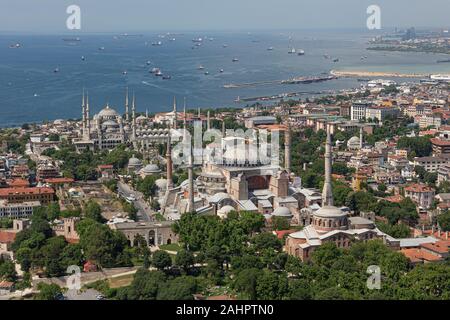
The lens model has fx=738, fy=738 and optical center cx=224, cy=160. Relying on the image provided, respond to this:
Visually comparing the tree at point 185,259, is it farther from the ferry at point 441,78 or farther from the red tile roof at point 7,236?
the ferry at point 441,78

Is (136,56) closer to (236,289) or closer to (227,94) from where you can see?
(227,94)

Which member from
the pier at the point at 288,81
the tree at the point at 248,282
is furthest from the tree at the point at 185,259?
the pier at the point at 288,81

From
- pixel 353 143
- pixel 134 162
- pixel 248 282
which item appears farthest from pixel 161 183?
pixel 353 143

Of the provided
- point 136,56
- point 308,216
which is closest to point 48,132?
point 308,216

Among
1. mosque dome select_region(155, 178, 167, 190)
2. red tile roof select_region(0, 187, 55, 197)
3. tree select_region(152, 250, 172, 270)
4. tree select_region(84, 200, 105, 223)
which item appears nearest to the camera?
tree select_region(152, 250, 172, 270)

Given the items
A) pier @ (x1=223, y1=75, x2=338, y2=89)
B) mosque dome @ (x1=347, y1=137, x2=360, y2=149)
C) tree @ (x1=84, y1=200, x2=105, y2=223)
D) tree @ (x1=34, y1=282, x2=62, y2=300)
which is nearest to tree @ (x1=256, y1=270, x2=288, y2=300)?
tree @ (x1=34, y1=282, x2=62, y2=300)

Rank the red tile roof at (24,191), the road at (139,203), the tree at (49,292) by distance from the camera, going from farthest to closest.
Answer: the red tile roof at (24,191), the road at (139,203), the tree at (49,292)

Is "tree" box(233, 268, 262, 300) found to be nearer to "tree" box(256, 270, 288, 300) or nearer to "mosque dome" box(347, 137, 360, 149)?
"tree" box(256, 270, 288, 300)
